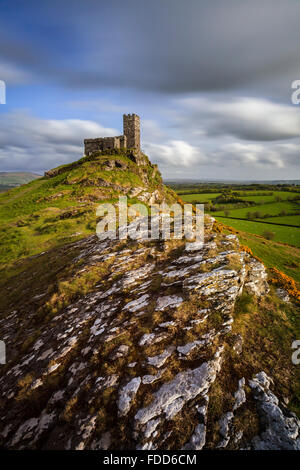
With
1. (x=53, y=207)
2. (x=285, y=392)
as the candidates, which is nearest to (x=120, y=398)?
(x=285, y=392)

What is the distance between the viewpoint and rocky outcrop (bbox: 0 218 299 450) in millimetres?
5527

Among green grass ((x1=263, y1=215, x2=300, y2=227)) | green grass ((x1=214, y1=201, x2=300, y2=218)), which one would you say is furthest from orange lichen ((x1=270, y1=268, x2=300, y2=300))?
green grass ((x1=214, y1=201, x2=300, y2=218))

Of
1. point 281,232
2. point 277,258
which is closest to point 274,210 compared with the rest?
point 281,232

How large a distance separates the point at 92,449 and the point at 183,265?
819cm

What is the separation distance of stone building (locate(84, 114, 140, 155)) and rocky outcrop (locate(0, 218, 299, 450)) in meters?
53.6

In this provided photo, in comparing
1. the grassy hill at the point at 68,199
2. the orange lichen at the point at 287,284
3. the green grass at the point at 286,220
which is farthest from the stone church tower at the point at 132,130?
the green grass at the point at 286,220

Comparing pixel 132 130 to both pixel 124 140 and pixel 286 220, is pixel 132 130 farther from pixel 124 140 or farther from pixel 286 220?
pixel 286 220

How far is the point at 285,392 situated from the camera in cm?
669

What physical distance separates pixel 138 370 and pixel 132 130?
6276cm

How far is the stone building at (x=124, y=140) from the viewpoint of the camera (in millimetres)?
57312

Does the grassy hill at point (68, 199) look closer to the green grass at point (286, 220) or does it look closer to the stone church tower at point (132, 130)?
the stone church tower at point (132, 130)

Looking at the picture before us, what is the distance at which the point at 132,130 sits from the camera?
5881 cm
